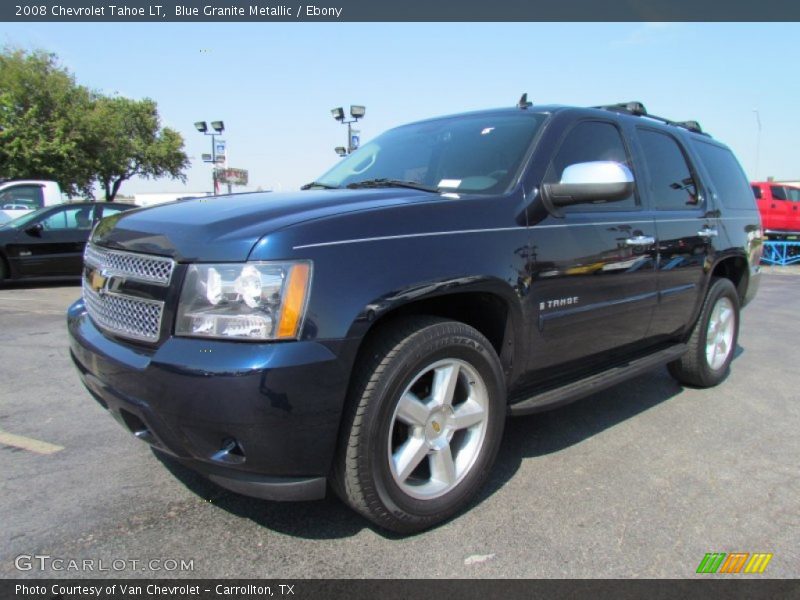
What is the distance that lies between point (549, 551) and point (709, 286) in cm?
304

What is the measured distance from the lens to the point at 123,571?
2.16 m

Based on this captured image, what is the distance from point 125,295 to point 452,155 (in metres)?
1.89

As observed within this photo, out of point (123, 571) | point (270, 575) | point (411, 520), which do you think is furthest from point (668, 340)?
point (123, 571)

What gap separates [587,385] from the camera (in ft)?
10.4

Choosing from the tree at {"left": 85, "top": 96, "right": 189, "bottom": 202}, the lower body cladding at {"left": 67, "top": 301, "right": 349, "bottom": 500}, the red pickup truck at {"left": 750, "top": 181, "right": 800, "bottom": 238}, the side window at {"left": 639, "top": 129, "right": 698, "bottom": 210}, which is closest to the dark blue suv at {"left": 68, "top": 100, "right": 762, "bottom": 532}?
the lower body cladding at {"left": 67, "top": 301, "right": 349, "bottom": 500}

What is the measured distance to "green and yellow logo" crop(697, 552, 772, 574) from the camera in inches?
89.7

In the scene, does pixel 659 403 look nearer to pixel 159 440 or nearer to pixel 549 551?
pixel 549 551

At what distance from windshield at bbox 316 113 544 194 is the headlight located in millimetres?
1239

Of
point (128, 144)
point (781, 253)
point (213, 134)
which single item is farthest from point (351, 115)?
point (128, 144)

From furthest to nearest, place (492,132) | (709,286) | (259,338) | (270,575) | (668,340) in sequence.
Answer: (709,286) < (668,340) < (492,132) < (270,575) < (259,338)

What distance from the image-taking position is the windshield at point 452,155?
3025 mm

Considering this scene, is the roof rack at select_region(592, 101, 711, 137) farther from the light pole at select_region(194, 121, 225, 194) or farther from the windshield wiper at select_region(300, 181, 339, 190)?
the light pole at select_region(194, 121, 225, 194)

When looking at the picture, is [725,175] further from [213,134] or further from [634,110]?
[213,134]

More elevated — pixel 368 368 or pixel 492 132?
pixel 492 132
